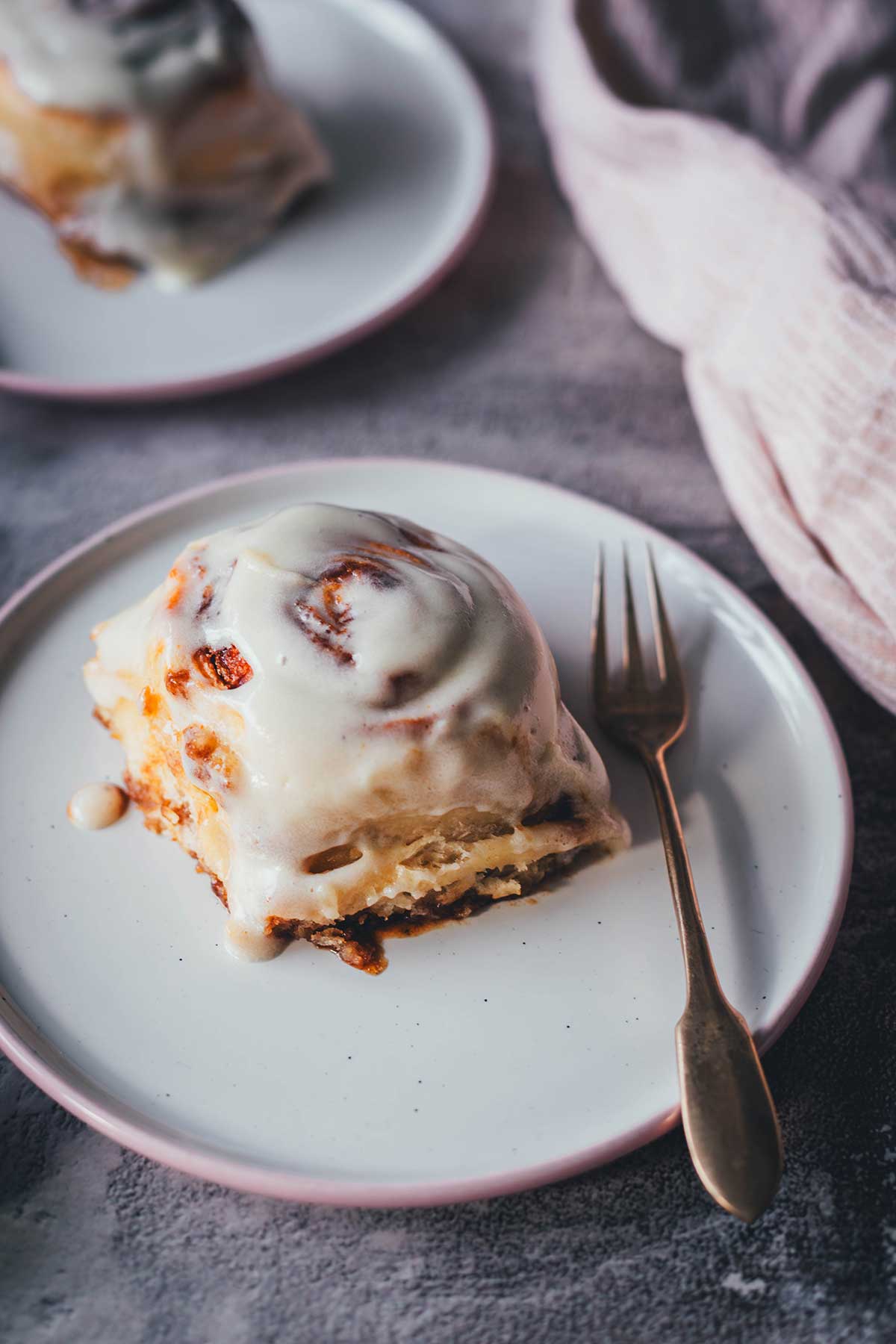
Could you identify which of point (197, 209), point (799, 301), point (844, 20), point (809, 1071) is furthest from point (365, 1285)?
point (844, 20)

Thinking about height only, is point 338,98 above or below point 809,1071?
above

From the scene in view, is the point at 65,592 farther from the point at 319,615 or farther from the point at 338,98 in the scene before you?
the point at 338,98

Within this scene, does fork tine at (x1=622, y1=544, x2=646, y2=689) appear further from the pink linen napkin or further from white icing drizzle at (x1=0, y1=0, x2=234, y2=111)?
white icing drizzle at (x1=0, y1=0, x2=234, y2=111)

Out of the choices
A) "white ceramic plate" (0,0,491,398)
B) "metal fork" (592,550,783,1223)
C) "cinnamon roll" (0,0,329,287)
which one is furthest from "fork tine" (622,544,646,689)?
"cinnamon roll" (0,0,329,287)

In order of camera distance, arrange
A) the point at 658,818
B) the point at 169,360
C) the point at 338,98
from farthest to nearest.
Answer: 1. the point at 338,98
2. the point at 169,360
3. the point at 658,818

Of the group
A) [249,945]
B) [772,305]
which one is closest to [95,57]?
[772,305]

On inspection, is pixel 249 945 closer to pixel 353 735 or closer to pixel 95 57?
pixel 353 735

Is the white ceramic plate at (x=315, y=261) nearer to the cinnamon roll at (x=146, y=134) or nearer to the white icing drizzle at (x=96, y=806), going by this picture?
the cinnamon roll at (x=146, y=134)
